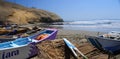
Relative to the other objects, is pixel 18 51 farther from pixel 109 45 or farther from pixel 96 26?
pixel 96 26


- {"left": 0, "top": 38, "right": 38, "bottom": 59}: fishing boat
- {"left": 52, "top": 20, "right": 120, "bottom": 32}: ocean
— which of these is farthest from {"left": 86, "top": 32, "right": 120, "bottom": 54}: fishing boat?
{"left": 52, "top": 20, "right": 120, "bottom": 32}: ocean

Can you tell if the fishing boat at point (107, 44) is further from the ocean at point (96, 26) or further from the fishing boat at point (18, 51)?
the ocean at point (96, 26)

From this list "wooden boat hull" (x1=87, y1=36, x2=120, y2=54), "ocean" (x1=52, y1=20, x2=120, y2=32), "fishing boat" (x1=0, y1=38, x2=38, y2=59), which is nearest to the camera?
"fishing boat" (x1=0, y1=38, x2=38, y2=59)

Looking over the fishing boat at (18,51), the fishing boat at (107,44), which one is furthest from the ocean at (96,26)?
the fishing boat at (18,51)

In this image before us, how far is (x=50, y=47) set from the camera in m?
8.89

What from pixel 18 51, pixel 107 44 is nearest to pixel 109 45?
pixel 107 44

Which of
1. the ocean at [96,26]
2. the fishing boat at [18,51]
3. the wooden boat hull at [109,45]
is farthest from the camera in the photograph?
the ocean at [96,26]

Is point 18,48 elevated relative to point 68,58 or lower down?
elevated

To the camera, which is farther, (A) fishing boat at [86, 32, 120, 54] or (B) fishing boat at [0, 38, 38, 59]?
(A) fishing boat at [86, 32, 120, 54]

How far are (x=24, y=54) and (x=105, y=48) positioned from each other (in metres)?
3.87

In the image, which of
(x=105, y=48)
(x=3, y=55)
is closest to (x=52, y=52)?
(x=3, y=55)

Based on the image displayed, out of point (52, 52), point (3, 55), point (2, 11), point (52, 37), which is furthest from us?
point (2, 11)

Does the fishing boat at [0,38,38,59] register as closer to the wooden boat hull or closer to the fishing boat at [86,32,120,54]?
the fishing boat at [86,32,120,54]

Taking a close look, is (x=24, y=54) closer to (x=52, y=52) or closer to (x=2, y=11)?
(x=52, y=52)
